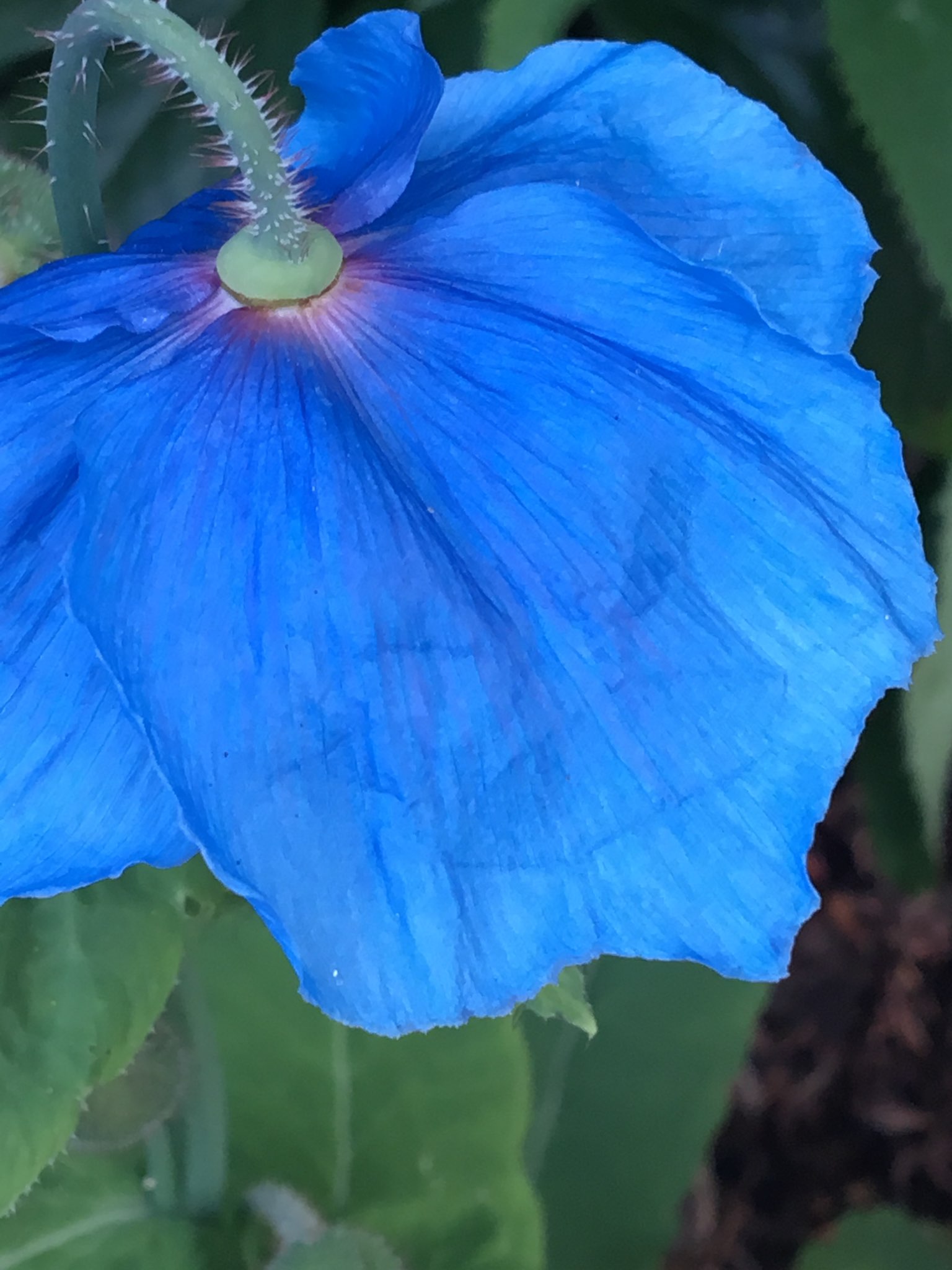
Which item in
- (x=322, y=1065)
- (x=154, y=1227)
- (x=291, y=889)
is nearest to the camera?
(x=291, y=889)

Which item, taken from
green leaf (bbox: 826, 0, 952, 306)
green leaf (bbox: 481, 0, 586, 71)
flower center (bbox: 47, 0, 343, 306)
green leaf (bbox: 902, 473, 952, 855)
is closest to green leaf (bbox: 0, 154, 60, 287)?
flower center (bbox: 47, 0, 343, 306)

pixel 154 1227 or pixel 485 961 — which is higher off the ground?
pixel 485 961

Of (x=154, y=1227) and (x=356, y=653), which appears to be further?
(x=154, y=1227)

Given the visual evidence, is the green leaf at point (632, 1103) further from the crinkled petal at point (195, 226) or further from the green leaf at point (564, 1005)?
the crinkled petal at point (195, 226)

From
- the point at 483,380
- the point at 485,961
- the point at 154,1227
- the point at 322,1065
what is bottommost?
the point at 322,1065

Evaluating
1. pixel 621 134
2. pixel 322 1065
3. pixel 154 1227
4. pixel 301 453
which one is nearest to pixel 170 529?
pixel 301 453

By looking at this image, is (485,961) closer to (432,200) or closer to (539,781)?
(539,781)

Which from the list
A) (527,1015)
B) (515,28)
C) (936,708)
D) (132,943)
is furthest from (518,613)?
(527,1015)

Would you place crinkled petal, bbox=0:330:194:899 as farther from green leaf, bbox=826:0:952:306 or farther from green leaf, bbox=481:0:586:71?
green leaf, bbox=826:0:952:306

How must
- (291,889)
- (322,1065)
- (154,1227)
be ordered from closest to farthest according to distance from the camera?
1. (291,889)
2. (154,1227)
3. (322,1065)
